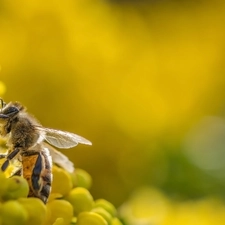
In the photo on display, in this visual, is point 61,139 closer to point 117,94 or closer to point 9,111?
point 9,111

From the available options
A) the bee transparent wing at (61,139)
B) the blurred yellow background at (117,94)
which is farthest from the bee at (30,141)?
the blurred yellow background at (117,94)

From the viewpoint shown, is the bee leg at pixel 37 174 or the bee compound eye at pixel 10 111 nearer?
the bee leg at pixel 37 174

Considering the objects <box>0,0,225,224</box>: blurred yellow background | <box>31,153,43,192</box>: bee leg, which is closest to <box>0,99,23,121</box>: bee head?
<box>31,153,43,192</box>: bee leg

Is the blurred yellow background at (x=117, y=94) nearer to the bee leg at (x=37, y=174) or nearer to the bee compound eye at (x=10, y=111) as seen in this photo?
the bee compound eye at (x=10, y=111)

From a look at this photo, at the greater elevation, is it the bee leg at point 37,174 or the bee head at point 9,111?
the bee head at point 9,111

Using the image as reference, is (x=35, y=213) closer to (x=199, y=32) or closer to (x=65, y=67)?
(x=65, y=67)
